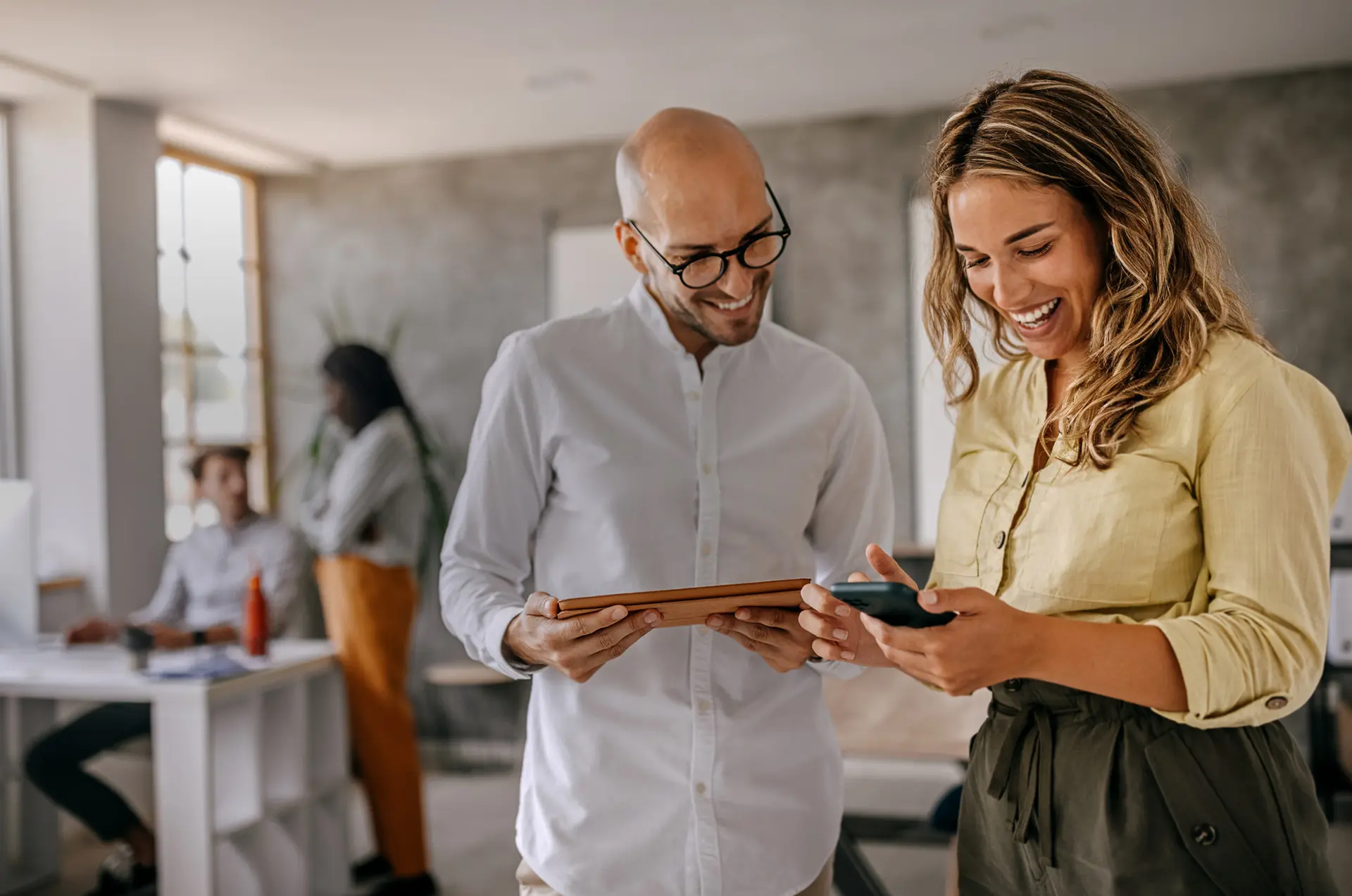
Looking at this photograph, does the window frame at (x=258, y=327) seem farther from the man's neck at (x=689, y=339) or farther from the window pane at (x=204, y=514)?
the man's neck at (x=689, y=339)

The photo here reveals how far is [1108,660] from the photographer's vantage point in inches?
41.3

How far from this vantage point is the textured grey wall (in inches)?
193

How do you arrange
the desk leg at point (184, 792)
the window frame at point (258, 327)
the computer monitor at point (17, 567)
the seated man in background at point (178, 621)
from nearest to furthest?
the desk leg at point (184, 792)
the computer monitor at point (17, 567)
the seated man in background at point (178, 621)
the window frame at point (258, 327)

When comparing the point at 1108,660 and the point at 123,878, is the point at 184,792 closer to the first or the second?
the point at 123,878

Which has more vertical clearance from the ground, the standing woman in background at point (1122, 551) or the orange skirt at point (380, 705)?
the standing woman in background at point (1122, 551)

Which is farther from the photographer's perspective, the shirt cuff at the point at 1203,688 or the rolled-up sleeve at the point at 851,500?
the rolled-up sleeve at the point at 851,500

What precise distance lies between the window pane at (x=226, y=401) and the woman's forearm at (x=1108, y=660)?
536 centimetres

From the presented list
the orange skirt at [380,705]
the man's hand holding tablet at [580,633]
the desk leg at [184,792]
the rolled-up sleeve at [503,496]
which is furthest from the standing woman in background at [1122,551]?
the orange skirt at [380,705]

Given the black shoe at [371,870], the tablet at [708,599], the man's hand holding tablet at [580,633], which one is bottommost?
the black shoe at [371,870]

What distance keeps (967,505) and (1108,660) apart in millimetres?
331

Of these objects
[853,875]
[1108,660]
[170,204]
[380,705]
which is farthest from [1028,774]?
[170,204]

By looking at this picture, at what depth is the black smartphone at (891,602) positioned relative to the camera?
99 centimetres

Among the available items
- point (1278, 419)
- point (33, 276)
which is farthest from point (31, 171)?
point (1278, 419)

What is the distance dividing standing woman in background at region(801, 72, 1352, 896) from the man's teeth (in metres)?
0.37
